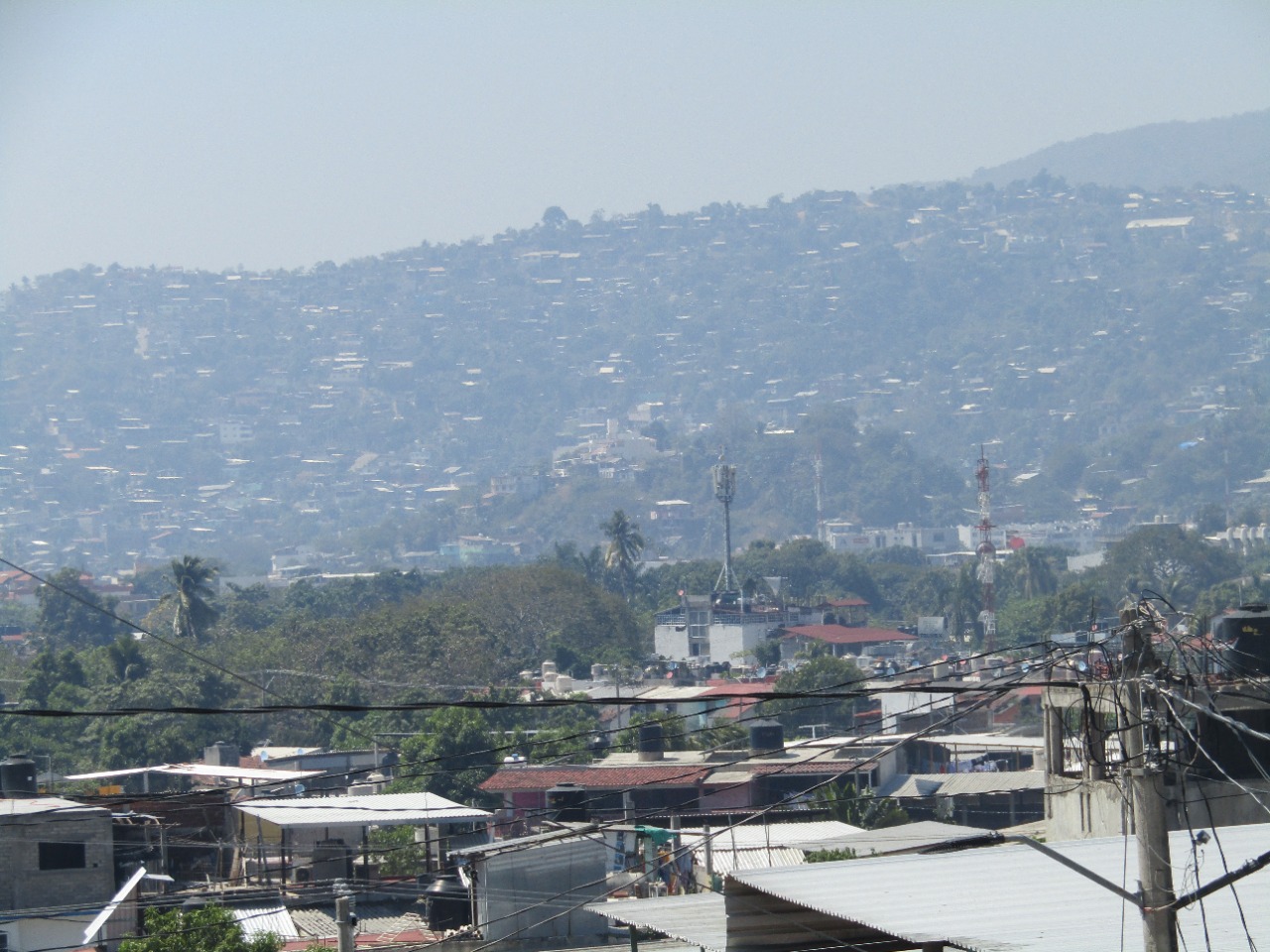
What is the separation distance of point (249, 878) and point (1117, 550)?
123855 millimetres

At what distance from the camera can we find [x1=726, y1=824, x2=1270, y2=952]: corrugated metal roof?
10.7 metres

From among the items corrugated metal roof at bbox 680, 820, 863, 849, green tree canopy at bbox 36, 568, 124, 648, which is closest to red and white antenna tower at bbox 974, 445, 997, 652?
green tree canopy at bbox 36, 568, 124, 648

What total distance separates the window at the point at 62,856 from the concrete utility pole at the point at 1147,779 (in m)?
16.5

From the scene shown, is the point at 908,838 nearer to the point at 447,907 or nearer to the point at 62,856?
the point at 447,907

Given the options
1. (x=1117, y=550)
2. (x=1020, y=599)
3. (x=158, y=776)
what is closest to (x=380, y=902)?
(x=158, y=776)

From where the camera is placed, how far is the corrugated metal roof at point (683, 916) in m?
12.7

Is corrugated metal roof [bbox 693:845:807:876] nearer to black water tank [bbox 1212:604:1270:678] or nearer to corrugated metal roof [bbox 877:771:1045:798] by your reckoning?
black water tank [bbox 1212:604:1270:678]

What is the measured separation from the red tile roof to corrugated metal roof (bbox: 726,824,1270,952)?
101 meters

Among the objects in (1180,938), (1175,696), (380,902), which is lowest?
(380,902)

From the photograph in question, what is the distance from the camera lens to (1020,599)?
13088 cm

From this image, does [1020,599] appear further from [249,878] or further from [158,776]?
[249,878]

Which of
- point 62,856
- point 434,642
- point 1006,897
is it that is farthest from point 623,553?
point 1006,897

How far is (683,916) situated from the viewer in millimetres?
13430

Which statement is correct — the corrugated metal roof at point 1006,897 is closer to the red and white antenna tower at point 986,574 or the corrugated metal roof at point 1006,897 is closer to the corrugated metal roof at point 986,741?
the corrugated metal roof at point 986,741
